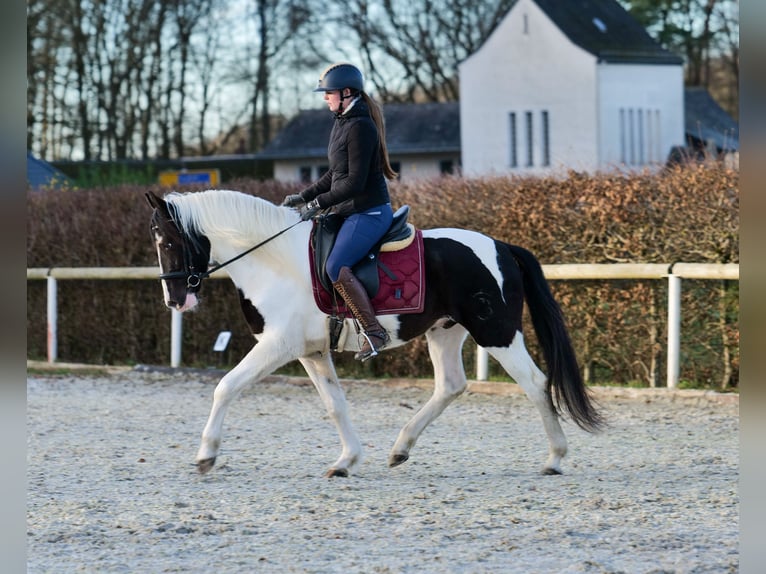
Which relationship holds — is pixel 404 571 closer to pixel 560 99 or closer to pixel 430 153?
pixel 560 99

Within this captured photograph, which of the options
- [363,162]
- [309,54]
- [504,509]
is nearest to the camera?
[504,509]

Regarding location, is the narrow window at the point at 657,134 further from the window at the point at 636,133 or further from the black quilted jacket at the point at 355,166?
the black quilted jacket at the point at 355,166

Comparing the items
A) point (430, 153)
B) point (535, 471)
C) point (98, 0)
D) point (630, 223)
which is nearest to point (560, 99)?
point (430, 153)

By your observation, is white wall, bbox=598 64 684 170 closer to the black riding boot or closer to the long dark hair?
the long dark hair

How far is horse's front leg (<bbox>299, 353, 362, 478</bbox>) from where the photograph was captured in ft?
24.8

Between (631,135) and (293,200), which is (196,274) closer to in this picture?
(293,200)

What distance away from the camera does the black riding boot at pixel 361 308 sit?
7.23 metres

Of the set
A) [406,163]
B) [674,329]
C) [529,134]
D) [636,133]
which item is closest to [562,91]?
[529,134]

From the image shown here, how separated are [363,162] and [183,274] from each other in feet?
4.47

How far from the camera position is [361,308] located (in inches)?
285

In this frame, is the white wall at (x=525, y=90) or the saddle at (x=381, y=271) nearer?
the saddle at (x=381, y=271)

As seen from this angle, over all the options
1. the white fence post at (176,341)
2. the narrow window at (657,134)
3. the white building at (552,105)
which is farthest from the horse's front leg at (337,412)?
the narrow window at (657,134)

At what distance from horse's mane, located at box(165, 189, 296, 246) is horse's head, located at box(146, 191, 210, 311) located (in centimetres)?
6

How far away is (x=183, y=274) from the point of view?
7.47 meters
